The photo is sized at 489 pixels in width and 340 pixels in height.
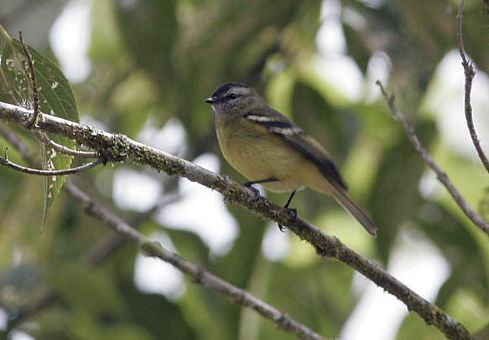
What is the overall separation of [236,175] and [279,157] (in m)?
0.37

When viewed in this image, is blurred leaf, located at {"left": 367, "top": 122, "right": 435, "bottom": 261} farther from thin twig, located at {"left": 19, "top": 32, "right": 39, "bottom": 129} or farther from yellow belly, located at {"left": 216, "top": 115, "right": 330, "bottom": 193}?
thin twig, located at {"left": 19, "top": 32, "right": 39, "bottom": 129}

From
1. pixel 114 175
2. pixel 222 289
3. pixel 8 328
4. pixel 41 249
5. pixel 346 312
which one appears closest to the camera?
pixel 222 289

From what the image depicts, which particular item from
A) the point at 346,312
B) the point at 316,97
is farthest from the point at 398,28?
the point at 346,312

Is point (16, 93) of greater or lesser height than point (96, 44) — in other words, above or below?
below

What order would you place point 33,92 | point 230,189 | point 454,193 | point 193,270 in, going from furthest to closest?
point 193,270 < point 454,193 < point 230,189 < point 33,92

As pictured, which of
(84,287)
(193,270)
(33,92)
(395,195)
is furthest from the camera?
(395,195)

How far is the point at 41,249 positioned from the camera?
559cm

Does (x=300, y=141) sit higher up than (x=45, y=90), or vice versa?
(x=300, y=141)

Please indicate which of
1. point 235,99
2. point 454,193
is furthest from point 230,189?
point 235,99

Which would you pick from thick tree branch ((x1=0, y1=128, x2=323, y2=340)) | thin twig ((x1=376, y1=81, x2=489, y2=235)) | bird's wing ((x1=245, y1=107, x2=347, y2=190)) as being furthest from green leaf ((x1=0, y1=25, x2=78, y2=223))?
bird's wing ((x1=245, y1=107, x2=347, y2=190))

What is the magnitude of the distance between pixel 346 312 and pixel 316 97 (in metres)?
1.49

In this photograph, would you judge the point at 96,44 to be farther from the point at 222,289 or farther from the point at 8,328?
the point at 222,289

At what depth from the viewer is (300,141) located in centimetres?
539

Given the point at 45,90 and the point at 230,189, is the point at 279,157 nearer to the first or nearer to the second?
the point at 230,189
